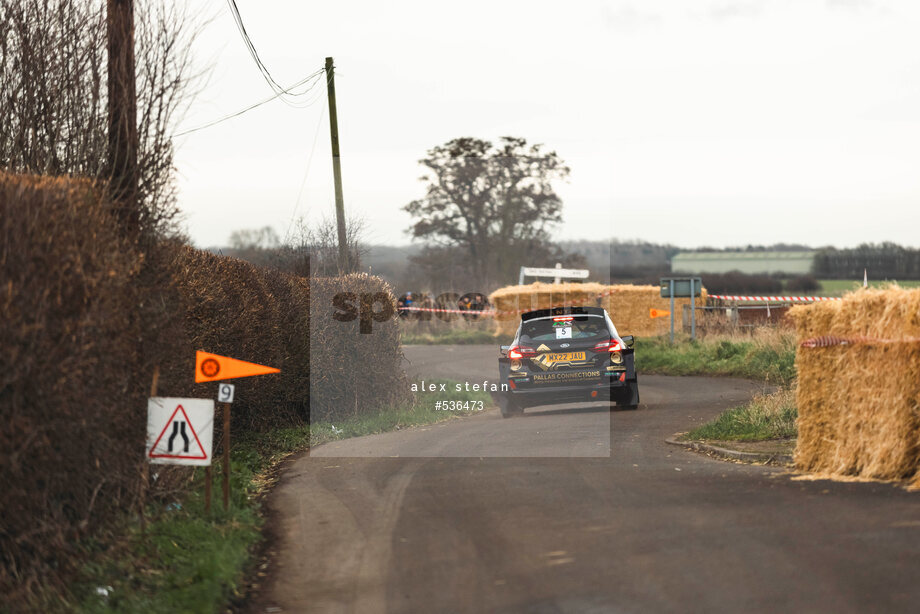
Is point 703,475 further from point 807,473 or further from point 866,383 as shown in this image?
point 866,383

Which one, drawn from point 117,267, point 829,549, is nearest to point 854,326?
point 829,549

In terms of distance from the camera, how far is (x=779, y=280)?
222ft

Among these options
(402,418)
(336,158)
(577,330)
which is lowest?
(402,418)

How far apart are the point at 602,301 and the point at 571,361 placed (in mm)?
27794

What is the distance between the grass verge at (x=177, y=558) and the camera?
7.52 m

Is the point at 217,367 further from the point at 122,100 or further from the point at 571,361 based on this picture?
the point at 571,361

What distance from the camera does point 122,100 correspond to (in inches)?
429

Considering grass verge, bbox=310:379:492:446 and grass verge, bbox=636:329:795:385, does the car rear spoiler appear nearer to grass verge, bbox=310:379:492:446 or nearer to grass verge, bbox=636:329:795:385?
grass verge, bbox=310:379:492:446

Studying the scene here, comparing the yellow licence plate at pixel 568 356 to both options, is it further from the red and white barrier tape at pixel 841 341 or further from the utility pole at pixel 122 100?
the utility pole at pixel 122 100

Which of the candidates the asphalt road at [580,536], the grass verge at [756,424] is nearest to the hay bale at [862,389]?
the asphalt road at [580,536]

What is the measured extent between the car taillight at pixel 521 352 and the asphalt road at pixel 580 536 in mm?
4047

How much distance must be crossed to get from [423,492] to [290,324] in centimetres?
720

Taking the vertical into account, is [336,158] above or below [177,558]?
above

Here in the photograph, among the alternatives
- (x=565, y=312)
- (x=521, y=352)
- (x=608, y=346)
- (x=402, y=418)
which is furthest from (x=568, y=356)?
(x=402, y=418)
